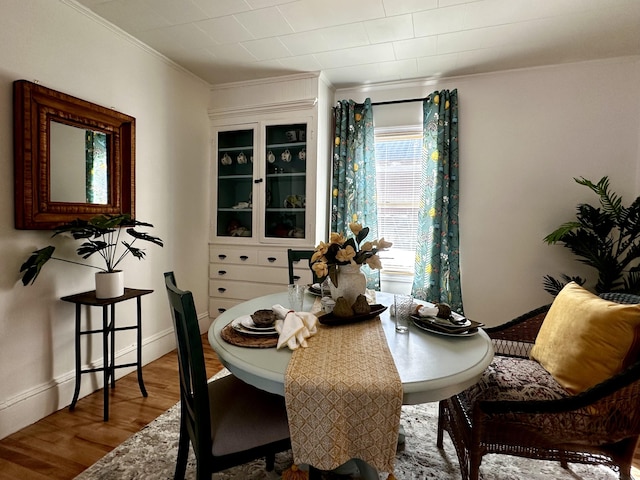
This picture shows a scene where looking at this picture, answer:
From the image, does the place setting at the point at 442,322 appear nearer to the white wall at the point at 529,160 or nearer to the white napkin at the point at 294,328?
the white napkin at the point at 294,328

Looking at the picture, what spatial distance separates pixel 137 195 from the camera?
2.61m

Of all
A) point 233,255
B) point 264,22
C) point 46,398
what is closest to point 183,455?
point 46,398

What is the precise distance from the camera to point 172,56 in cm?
279

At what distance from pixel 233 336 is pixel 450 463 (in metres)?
1.28

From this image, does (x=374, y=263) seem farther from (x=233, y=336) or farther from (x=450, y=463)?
(x=450, y=463)

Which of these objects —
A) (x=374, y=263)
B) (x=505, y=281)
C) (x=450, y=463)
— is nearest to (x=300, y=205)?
(x=374, y=263)

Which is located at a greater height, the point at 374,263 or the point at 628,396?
the point at 374,263

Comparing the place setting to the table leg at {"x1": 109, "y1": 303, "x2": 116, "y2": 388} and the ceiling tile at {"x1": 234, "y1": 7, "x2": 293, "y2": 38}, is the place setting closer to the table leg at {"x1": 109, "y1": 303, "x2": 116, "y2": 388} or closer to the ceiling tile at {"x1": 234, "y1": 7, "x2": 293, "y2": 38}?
the table leg at {"x1": 109, "y1": 303, "x2": 116, "y2": 388}

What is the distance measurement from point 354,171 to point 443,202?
90 cm

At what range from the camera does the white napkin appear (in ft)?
3.90

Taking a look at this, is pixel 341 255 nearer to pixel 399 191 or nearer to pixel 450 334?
pixel 450 334

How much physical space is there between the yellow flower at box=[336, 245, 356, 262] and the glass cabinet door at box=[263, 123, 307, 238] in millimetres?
1730

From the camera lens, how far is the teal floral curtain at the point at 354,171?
3.31 metres

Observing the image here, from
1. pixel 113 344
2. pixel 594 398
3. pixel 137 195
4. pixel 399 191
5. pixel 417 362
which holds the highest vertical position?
pixel 399 191
